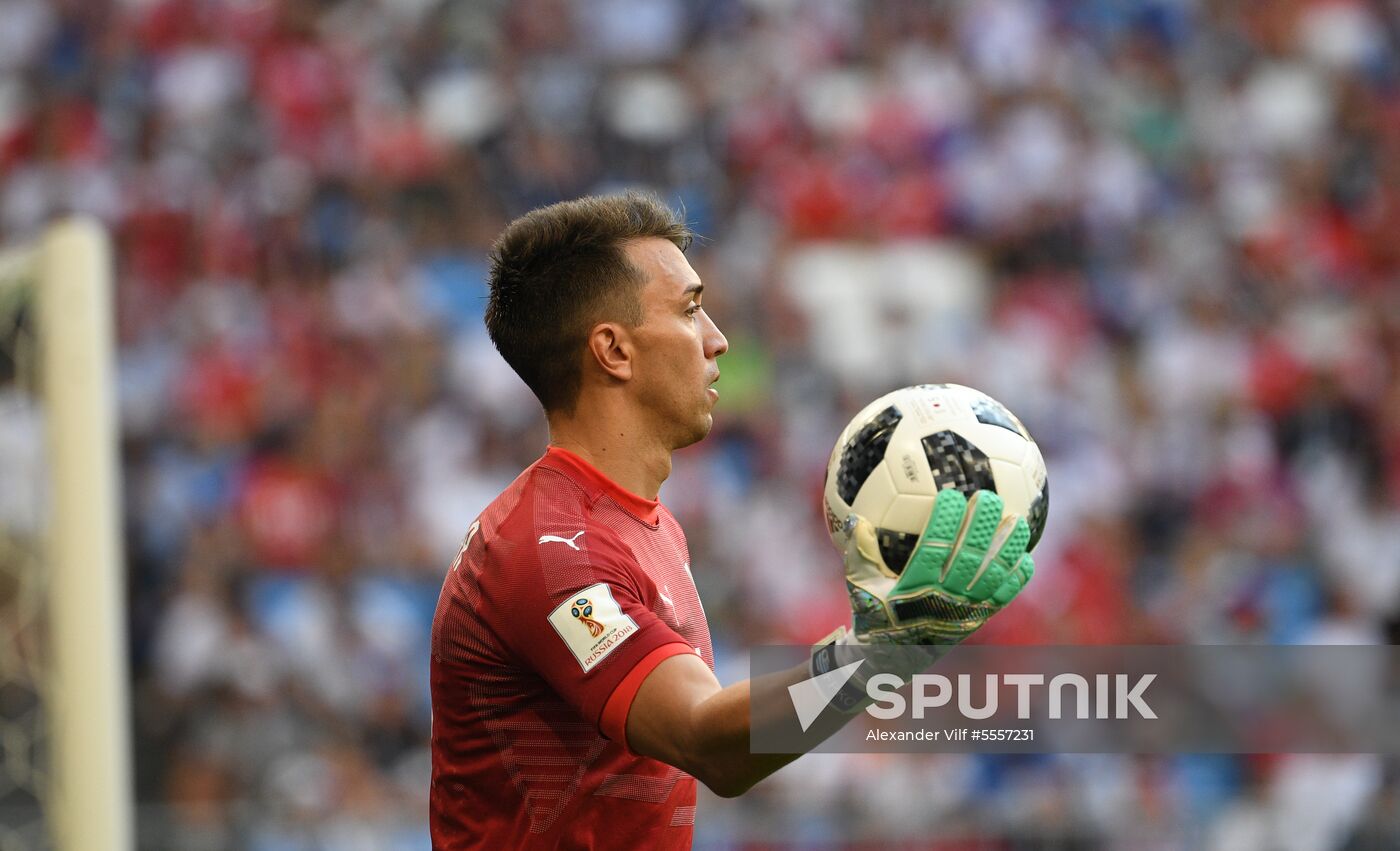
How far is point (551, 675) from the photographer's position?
303cm

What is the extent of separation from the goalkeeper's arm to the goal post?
273 cm

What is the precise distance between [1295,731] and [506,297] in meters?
6.34

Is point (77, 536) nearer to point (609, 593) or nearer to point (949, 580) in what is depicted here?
point (609, 593)

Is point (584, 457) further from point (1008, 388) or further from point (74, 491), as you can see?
point (1008, 388)

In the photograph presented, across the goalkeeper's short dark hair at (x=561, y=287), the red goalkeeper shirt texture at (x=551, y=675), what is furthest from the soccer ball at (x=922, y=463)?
the goalkeeper's short dark hair at (x=561, y=287)

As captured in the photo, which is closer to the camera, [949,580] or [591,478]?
[949,580]

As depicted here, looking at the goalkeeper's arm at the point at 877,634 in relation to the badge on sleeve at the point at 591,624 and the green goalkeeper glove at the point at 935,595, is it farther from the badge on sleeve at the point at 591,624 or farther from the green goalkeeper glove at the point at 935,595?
the badge on sleeve at the point at 591,624

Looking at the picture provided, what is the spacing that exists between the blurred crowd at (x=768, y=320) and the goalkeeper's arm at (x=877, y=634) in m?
5.08

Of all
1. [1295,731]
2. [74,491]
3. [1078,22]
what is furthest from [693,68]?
[74,491]

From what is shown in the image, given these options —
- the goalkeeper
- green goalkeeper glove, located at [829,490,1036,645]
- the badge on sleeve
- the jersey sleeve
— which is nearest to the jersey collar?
the goalkeeper

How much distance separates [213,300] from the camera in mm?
10883

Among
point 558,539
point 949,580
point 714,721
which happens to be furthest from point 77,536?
point 949,580

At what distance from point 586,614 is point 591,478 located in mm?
504

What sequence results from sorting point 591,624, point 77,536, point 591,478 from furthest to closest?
point 77,536, point 591,478, point 591,624
